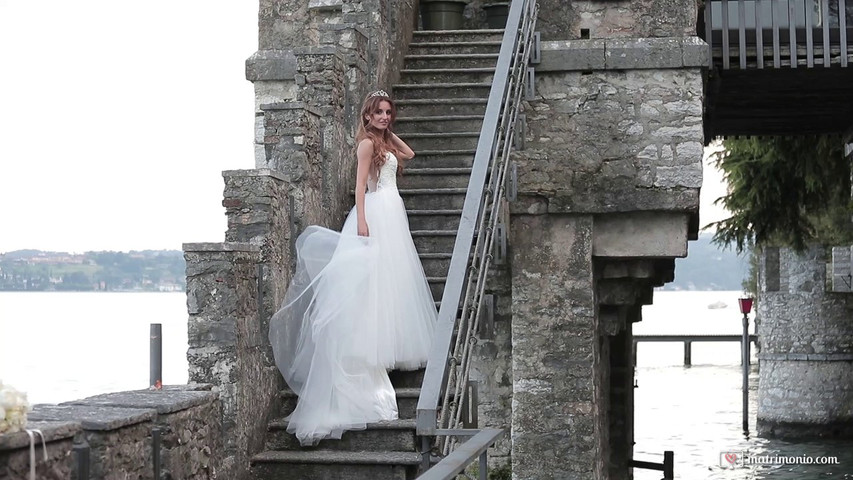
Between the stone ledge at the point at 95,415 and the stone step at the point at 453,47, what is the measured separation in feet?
19.2

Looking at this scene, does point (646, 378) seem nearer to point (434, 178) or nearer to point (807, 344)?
point (807, 344)

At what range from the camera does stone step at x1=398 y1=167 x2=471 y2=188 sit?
875 cm

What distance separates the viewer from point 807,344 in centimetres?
2067

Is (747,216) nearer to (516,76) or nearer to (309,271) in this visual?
(516,76)

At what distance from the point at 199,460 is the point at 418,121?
4271mm

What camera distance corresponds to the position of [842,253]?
18562 millimetres

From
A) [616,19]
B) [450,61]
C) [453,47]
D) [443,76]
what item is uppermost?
[616,19]

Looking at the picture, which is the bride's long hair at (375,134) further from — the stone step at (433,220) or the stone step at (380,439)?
the stone step at (380,439)

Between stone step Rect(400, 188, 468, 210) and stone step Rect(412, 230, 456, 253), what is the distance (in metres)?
0.39

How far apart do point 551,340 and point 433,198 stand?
1860mm

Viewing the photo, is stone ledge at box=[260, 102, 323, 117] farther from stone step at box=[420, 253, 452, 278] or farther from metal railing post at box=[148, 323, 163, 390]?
A: metal railing post at box=[148, 323, 163, 390]

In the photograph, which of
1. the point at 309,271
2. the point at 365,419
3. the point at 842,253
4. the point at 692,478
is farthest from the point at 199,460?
→ the point at 842,253

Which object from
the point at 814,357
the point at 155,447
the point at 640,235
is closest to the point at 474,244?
the point at 640,235

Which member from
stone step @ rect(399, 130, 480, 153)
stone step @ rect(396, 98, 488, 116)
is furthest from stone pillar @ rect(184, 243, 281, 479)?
stone step @ rect(396, 98, 488, 116)
